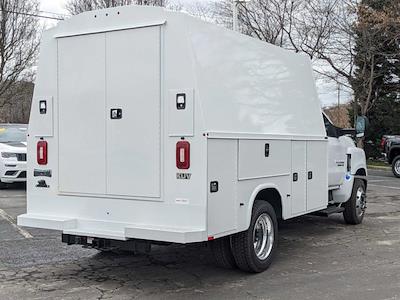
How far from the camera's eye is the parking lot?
5.49 meters

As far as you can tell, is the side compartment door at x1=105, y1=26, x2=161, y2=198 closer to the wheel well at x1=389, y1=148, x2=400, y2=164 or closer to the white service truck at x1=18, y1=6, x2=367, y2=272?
the white service truck at x1=18, y1=6, x2=367, y2=272

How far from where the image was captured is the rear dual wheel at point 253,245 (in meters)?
5.86

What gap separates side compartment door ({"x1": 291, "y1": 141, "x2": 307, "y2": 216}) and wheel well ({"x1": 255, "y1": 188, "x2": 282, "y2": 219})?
308 mm

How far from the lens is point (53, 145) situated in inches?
239

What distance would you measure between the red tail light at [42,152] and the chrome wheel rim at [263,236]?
8.38 ft

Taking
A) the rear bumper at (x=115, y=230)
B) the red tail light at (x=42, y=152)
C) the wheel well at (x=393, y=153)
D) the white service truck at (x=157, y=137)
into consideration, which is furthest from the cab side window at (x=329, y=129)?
the wheel well at (x=393, y=153)

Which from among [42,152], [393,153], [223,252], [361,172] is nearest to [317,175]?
[223,252]

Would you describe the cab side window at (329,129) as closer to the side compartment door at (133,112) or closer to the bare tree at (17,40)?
the side compartment door at (133,112)

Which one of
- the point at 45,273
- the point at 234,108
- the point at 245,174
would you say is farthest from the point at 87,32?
the point at 45,273

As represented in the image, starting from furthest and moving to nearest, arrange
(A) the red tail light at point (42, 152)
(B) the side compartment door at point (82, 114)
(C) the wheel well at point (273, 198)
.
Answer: (C) the wheel well at point (273, 198), (A) the red tail light at point (42, 152), (B) the side compartment door at point (82, 114)

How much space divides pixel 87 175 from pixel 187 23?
6.51ft

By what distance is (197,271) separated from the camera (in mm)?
6324

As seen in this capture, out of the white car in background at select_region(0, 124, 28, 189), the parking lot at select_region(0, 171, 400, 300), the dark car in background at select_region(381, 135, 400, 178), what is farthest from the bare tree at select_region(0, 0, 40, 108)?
the parking lot at select_region(0, 171, 400, 300)

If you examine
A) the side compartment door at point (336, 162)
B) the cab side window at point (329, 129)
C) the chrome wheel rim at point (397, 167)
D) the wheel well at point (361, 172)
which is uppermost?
the cab side window at point (329, 129)
